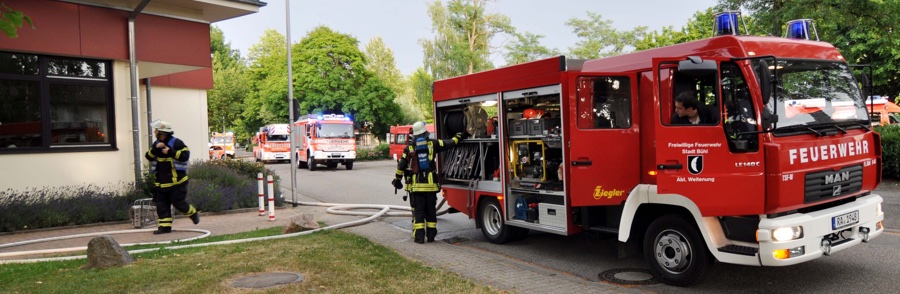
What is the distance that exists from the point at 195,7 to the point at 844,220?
41.0ft

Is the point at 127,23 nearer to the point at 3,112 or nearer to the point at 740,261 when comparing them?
the point at 3,112

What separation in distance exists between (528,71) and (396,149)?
30.3 metres

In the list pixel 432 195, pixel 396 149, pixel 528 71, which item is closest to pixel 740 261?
pixel 528 71

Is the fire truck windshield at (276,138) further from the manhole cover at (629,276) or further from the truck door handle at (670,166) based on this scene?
the truck door handle at (670,166)

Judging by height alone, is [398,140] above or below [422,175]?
above

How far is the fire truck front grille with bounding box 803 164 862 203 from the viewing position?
538cm

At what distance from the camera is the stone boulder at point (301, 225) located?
9.54m

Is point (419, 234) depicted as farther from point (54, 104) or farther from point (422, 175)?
point (54, 104)

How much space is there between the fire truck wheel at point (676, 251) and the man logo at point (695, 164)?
56cm

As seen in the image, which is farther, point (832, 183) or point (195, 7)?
point (195, 7)

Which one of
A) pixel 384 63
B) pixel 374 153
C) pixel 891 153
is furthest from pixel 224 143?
pixel 891 153

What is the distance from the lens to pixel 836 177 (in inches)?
221

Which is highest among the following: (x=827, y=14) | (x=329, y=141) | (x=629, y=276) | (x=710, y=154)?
(x=827, y=14)

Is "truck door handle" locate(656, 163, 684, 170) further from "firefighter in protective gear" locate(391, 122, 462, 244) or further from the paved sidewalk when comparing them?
"firefighter in protective gear" locate(391, 122, 462, 244)
